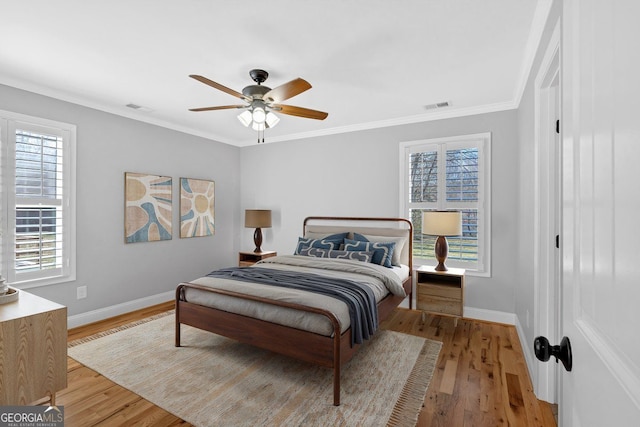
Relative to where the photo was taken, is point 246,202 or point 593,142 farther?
point 246,202

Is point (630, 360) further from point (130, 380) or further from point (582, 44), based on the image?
point (130, 380)

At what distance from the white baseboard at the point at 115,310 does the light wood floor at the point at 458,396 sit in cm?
35

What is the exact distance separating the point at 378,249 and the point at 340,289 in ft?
4.31

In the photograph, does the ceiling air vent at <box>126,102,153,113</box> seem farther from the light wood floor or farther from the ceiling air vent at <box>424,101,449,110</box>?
the ceiling air vent at <box>424,101,449,110</box>

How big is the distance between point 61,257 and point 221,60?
2.76 metres

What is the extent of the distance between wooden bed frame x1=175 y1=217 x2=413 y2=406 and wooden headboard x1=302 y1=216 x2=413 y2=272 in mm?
1034

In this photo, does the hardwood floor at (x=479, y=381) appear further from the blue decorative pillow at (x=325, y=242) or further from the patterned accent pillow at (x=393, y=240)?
the blue decorative pillow at (x=325, y=242)

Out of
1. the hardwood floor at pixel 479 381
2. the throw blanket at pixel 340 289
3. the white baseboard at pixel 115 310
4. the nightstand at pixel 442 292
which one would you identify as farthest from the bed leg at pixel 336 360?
the white baseboard at pixel 115 310

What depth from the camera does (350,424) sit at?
2.01 metres

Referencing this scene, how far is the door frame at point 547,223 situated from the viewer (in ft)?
7.06

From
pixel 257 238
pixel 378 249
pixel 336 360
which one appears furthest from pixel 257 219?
pixel 336 360

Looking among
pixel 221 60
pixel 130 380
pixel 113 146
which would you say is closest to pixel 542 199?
pixel 221 60

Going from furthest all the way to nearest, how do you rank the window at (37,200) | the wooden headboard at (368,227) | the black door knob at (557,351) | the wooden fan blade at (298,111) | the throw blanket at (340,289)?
the wooden headboard at (368,227)
the window at (37,200)
the wooden fan blade at (298,111)
the throw blanket at (340,289)
the black door knob at (557,351)

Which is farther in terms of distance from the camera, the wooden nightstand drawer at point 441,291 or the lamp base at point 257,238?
the lamp base at point 257,238
